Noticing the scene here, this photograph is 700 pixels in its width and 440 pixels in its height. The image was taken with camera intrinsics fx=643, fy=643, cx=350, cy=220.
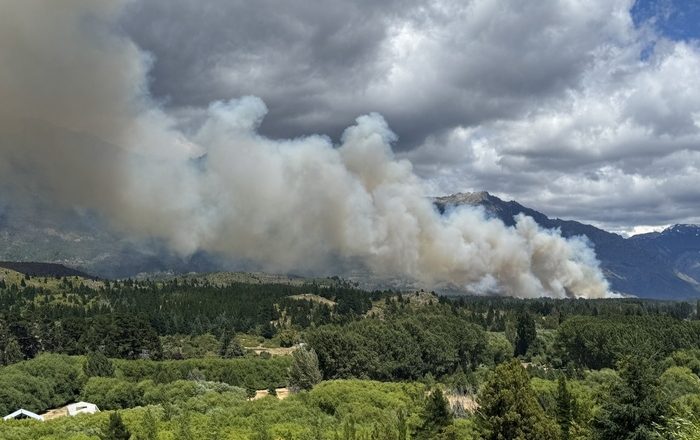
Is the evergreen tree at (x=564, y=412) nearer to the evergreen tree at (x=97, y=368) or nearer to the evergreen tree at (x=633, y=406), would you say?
the evergreen tree at (x=633, y=406)

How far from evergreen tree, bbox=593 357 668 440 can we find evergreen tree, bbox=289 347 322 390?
88457 millimetres

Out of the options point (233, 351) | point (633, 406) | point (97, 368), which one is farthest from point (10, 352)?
point (633, 406)

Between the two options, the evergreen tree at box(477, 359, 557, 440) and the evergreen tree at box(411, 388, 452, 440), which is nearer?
the evergreen tree at box(477, 359, 557, 440)

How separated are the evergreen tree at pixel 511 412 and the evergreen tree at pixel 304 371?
78.1 m

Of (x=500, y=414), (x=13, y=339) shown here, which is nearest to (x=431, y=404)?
(x=500, y=414)

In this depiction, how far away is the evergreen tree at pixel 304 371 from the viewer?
137 m

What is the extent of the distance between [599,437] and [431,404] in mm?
22098

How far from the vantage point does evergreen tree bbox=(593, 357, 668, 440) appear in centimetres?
5259

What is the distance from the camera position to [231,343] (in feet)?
651

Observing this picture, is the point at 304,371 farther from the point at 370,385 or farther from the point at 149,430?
the point at 149,430

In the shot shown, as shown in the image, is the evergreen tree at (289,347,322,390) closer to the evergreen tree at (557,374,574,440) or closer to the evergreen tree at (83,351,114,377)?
the evergreen tree at (83,351,114,377)

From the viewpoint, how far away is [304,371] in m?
138

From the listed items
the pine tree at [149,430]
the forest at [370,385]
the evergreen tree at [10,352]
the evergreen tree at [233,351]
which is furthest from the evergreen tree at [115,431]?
the evergreen tree at [10,352]

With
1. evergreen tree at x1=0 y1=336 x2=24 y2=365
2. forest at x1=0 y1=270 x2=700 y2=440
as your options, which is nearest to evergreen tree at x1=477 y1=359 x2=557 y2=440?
forest at x1=0 y1=270 x2=700 y2=440
